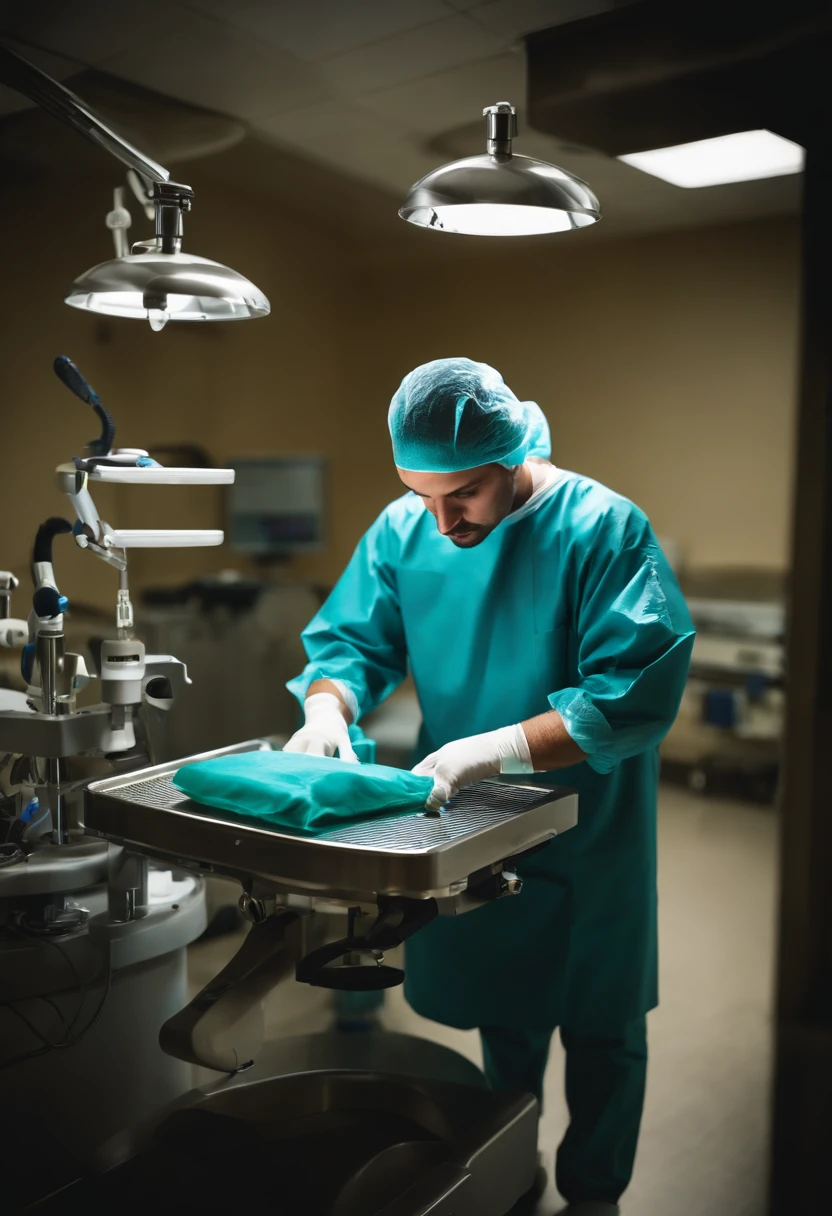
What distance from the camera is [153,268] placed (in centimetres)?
138

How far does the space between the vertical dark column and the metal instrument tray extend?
946 millimetres

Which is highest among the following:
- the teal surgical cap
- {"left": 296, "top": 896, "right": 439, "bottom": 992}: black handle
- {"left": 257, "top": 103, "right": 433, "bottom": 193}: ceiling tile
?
{"left": 257, "top": 103, "right": 433, "bottom": 193}: ceiling tile

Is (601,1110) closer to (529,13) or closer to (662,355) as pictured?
(662,355)

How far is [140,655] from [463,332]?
96 cm

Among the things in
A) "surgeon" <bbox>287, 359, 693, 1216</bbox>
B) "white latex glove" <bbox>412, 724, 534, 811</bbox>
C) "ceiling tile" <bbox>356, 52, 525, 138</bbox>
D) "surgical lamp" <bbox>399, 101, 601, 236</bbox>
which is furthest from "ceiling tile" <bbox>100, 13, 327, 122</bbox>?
"white latex glove" <bbox>412, 724, 534, 811</bbox>

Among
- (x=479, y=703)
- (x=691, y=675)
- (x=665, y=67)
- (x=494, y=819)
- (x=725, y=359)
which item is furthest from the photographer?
(x=691, y=675)

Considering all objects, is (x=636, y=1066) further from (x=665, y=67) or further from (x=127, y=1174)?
(x=665, y=67)

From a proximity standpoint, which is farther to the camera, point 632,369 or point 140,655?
point 632,369

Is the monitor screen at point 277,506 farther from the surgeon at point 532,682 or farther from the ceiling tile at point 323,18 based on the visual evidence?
the ceiling tile at point 323,18

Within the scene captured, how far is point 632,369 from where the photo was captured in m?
2.09

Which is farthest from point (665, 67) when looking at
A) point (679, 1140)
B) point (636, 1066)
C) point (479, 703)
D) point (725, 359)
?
point (679, 1140)

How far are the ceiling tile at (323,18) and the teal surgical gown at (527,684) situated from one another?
81 cm

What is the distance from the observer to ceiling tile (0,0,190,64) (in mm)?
1735

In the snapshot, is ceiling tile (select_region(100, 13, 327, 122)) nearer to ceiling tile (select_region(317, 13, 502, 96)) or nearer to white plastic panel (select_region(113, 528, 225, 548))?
ceiling tile (select_region(317, 13, 502, 96))
